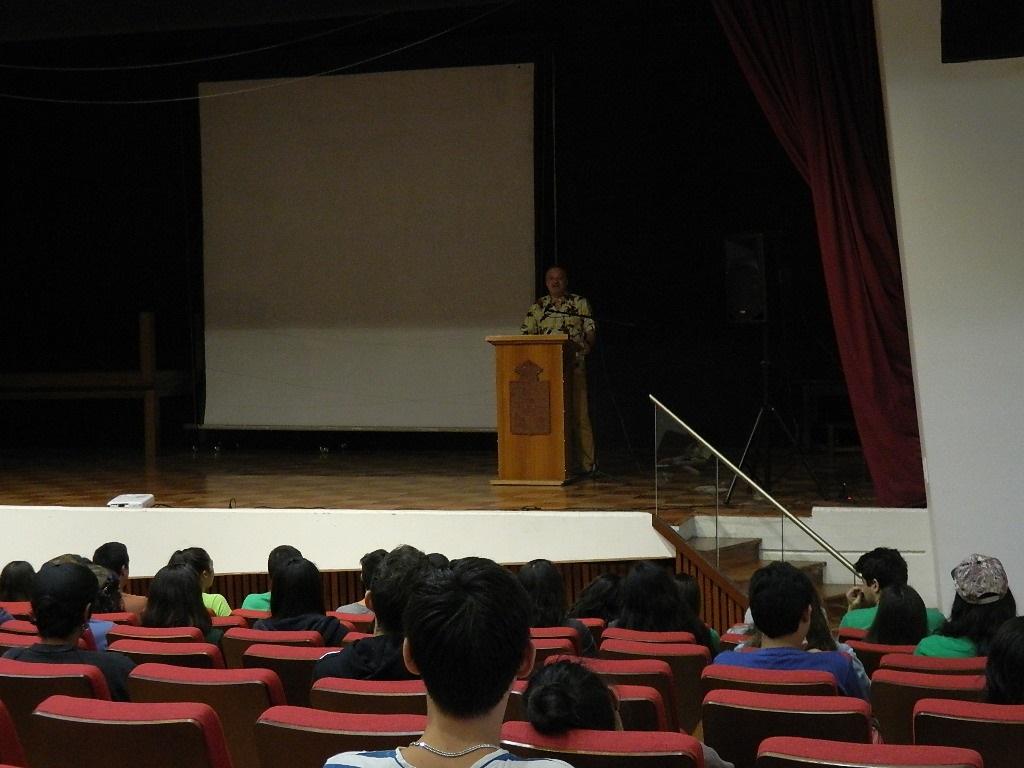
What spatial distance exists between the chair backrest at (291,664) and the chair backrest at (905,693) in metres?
1.36

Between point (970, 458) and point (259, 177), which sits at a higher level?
point (259, 177)

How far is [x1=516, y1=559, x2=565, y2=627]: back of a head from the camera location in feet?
13.6

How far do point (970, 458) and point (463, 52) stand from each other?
229 inches

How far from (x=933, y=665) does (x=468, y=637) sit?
2.14m

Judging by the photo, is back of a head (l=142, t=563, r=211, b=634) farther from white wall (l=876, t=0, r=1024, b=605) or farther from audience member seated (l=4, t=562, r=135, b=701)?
white wall (l=876, t=0, r=1024, b=605)

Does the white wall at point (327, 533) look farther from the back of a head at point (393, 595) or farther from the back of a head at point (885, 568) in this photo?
the back of a head at point (393, 595)

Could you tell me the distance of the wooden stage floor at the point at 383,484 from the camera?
23.1ft

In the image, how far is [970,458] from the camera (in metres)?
6.11

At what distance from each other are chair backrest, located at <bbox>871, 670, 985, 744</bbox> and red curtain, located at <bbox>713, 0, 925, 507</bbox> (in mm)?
4063

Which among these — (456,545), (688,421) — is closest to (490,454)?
(688,421)

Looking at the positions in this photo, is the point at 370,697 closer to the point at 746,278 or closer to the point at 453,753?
the point at 453,753

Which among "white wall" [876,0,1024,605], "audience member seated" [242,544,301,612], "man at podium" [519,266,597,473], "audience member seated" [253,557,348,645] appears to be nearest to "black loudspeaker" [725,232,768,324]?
"man at podium" [519,266,597,473]

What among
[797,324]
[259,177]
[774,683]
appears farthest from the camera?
[259,177]

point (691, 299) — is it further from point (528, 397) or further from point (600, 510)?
point (600, 510)
